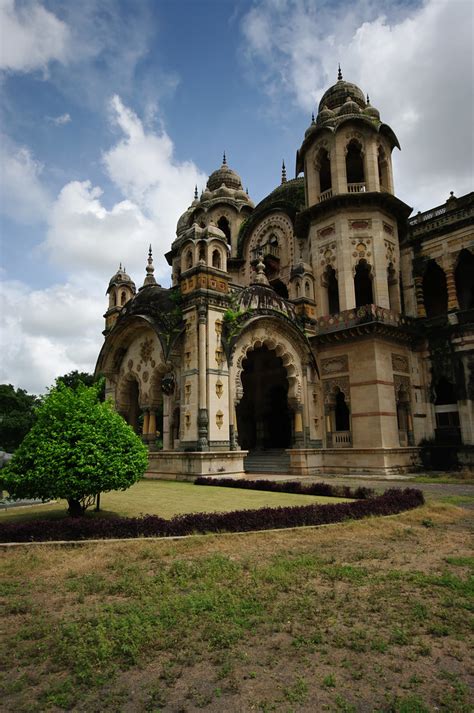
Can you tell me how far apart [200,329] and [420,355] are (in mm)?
10429

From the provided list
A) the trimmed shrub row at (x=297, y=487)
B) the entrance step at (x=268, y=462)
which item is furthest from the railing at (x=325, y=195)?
the trimmed shrub row at (x=297, y=487)

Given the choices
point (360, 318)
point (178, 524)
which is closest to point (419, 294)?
point (360, 318)

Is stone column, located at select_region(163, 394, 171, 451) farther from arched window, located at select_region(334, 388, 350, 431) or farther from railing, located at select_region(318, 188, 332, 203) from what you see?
railing, located at select_region(318, 188, 332, 203)

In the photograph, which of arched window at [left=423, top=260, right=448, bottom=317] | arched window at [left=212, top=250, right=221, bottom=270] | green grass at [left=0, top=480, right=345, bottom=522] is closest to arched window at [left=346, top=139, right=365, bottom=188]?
arched window at [left=423, top=260, right=448, bottom=317]

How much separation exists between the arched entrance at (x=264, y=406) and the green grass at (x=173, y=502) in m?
10.5

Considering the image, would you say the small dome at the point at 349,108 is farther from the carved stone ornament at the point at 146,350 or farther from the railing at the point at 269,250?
the carved stone ornament at the point at 146,350

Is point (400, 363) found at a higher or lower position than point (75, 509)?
higher

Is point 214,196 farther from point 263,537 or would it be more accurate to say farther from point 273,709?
point 273,709

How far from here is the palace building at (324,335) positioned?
18.3m

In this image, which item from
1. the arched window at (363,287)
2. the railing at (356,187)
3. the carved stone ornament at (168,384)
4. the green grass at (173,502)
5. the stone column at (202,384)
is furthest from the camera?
the arched window at (363,287)

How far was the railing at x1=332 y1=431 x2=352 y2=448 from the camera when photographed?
20.2 metres

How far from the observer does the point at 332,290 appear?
2373 cm

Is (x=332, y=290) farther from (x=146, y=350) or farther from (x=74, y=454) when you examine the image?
(x=74, y=454)

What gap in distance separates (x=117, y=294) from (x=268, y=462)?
11841 millimetres
